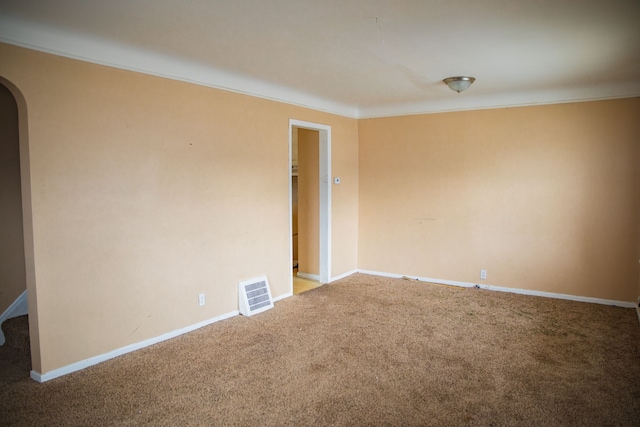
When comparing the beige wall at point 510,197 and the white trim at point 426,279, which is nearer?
the beige wall at point 510,197

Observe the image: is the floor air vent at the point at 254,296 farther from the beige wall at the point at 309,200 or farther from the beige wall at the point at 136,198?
the beige wall at the point at 309,200

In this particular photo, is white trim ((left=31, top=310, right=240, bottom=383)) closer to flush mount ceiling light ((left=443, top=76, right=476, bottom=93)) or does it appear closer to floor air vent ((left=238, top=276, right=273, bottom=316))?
floor air vent ((left=238, top=276, right=273, bottom=316))

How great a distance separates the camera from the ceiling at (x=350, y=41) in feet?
7.61

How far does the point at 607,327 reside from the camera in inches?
146

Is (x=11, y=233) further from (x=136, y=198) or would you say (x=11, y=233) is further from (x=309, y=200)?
(x=309, y=200)

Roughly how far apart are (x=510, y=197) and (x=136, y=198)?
13.6 ft

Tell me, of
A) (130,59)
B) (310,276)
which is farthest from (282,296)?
(130,59)

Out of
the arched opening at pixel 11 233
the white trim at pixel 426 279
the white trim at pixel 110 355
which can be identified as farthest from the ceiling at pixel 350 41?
the white trim at pixel 426 279

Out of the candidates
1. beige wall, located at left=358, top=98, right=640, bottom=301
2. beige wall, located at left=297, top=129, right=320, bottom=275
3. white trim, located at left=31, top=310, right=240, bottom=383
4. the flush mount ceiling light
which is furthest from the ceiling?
white trim, located at left=31, top=310, right=240, bottom=383

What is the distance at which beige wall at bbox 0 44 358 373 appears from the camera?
273 centimetres

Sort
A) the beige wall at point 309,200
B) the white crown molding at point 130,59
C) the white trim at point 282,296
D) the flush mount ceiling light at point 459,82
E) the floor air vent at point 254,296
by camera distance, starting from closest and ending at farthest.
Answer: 1. the white crown molding at point 130,59
2. the flush mount ceiling light at point 459,82
3. the floor air vent at point 254,296
4. the white trim at point 282,296
5. the beige wall at point 309,200

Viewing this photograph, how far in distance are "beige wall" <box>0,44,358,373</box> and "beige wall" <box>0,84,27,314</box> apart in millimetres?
1372

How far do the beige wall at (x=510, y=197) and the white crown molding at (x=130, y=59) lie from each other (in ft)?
6.10

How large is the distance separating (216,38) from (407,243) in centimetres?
371
